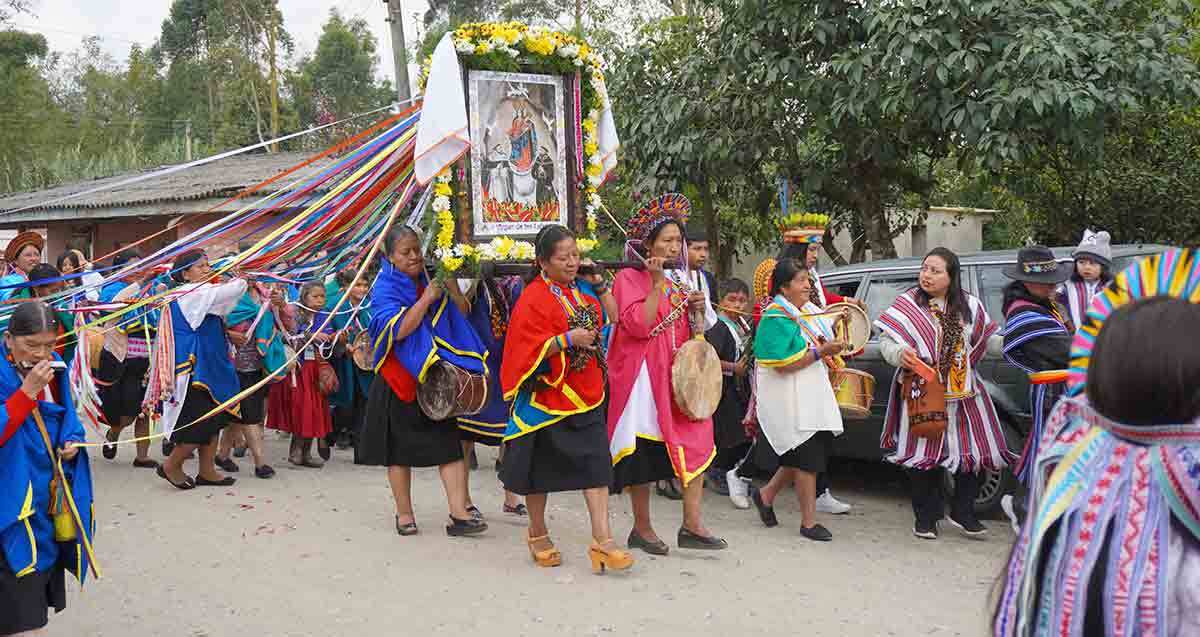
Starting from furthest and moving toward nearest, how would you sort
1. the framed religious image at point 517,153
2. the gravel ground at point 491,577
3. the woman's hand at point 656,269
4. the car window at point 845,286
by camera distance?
1. the car window at point 845,286
2. the framed religious image at point 517,153
3. the woman's hand at point 656,269
4. the gravel ground at point 491,577

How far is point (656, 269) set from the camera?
18.7 feet

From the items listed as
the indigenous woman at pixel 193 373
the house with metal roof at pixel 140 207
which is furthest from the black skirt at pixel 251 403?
the house with metal roof at pixel 140 207

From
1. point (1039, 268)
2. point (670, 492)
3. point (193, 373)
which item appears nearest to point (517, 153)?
point (670, 492)

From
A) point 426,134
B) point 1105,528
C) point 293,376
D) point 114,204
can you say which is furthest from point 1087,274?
point 114,204

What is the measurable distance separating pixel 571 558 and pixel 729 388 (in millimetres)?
1824

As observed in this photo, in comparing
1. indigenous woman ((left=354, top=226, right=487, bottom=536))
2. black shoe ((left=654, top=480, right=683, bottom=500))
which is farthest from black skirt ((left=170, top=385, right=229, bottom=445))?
black shoe ((left=654, top=480, right=683, bottom=500))

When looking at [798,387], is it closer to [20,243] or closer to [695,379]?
[695,379]

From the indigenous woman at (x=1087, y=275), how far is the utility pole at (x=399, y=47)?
10899mm

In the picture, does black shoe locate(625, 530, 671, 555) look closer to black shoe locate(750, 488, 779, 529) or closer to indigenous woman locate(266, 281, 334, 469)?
black shoe locate(750, 488, 779, 529)

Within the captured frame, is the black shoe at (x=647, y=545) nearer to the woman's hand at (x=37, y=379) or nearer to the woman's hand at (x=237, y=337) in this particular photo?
the woman's hand at (x=37, y=379)

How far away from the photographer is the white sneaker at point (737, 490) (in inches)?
288

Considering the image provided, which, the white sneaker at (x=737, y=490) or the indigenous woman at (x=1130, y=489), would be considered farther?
the white sneaker at (x=737, y=490)

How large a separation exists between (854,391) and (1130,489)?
14.3 ft

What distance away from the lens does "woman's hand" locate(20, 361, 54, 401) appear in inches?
147
